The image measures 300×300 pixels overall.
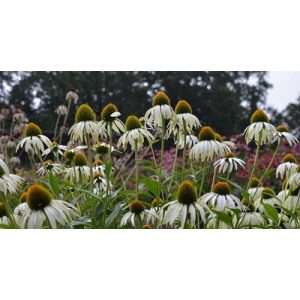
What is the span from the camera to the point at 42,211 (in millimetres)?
1635

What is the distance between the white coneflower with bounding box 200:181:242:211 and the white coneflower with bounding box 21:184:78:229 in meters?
0.63

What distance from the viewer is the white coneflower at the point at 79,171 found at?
226 cm

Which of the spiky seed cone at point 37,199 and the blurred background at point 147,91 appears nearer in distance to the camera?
the spiky seed cone at point 37,199

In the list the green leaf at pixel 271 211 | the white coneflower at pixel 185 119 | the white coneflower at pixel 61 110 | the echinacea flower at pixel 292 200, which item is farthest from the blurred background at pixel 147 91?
the green leaf at pixel 271 211

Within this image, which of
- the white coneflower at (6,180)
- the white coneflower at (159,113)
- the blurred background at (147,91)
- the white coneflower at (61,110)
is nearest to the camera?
the white coneflower at (6,180)

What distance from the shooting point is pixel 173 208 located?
1.90 metres

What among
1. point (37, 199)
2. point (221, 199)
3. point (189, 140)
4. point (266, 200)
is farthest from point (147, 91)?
point (37, 199)

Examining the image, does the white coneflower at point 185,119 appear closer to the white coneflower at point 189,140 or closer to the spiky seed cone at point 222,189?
the white coneflower at point 189,140

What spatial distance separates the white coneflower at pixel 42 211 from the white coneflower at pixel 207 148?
714 mm

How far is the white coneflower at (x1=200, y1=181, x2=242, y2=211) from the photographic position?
2029mm

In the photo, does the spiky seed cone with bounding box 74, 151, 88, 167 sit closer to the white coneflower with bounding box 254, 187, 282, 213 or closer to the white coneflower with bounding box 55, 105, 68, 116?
the white coneflower with bounding box 254, 187, 282, 213

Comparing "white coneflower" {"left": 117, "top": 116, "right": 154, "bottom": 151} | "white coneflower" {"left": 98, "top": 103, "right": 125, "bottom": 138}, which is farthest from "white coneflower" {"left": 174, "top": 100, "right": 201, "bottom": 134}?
"white coneflower" {"left": 98, "top": 103, "right": 125, "bottom": 138}

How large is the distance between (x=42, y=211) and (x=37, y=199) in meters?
0.04

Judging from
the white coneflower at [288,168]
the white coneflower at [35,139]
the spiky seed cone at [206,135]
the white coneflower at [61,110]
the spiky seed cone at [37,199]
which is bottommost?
the spiky seed cone at [37,199]
